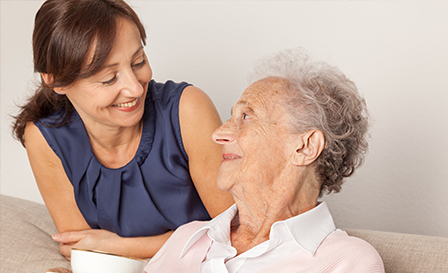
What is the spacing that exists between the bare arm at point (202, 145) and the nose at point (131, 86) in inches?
10.8

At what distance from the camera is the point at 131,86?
1.53 m

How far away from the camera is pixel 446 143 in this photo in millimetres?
1958

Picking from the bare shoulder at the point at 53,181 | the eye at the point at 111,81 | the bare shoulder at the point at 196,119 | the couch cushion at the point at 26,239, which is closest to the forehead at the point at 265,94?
the bare shoulder at the point at 196,119

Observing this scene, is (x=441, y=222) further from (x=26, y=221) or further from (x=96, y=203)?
(x=26, y=221)

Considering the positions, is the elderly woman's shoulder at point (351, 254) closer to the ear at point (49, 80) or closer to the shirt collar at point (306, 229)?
the shirt collar at point (306, 229)

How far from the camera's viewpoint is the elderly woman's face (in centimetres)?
130

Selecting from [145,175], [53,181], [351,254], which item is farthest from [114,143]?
[351,254]

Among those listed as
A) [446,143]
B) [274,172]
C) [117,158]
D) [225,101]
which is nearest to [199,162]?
[117,158]

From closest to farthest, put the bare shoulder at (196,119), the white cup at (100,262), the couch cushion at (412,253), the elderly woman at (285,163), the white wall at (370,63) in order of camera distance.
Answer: the white cup at (100,262), the elderly woman at (285,163), the couch cushion at (412,253), the bare shoulder at (196,119), the white wall at (370,63)

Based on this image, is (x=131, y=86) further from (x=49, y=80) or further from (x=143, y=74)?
(x=49, y=80)

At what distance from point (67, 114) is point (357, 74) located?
1.42 m

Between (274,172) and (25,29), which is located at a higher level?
(25,29)

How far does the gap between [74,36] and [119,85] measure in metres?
0.22

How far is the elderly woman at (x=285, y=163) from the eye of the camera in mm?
1235
